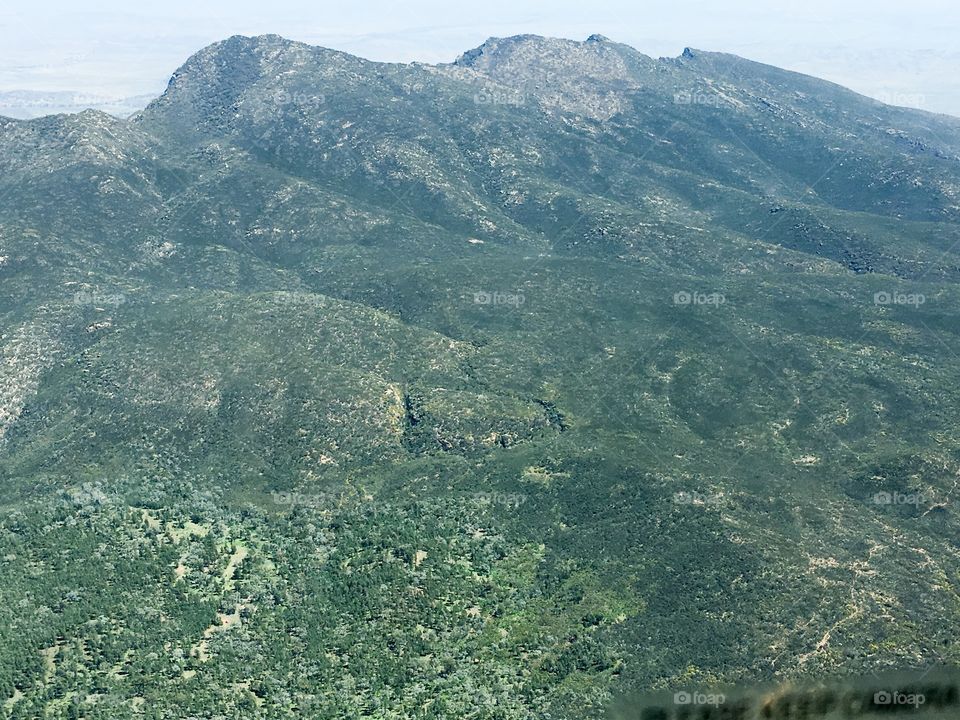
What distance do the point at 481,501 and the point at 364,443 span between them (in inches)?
1323

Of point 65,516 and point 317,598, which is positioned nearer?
point 317,598

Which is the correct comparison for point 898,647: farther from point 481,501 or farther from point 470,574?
point 481,501

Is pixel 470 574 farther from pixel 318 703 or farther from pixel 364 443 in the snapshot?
pixel 364 443

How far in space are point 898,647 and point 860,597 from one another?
10.5 metres

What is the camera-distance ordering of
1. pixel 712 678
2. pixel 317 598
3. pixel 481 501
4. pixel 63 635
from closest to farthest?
pixel 712 678 → pixel 63 635 → pixel 317 598 → pixel 481 501

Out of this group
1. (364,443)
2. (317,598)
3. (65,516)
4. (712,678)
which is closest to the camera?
(712,678)

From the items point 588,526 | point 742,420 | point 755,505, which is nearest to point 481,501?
point 588,526

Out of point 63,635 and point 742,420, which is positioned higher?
point 742,420

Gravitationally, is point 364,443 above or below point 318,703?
above

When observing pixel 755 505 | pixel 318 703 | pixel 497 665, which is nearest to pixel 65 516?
pixel 318 703

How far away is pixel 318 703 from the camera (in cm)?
A: 12000

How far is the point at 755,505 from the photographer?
519ft

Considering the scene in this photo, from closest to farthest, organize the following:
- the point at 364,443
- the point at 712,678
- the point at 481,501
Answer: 1. the point at 712,678
2. the point at 481,501
3. the point at 364,443

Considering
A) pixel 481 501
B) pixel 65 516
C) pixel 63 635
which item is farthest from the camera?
pixel 481 501
